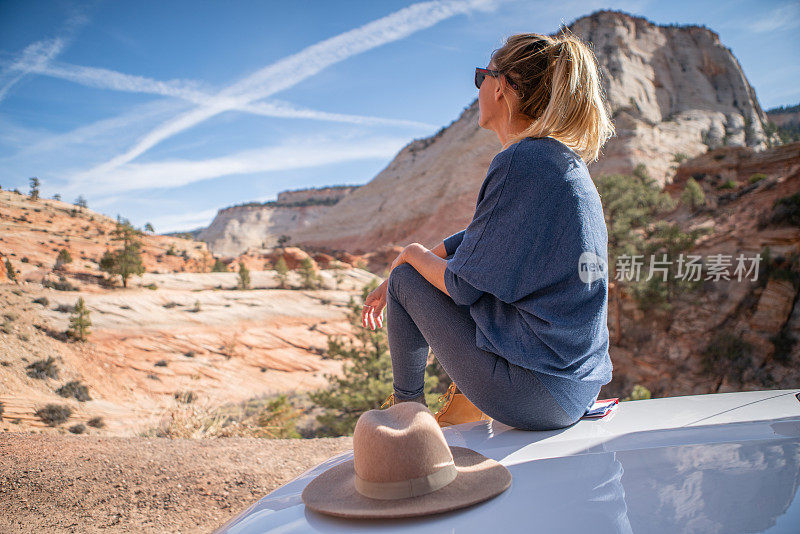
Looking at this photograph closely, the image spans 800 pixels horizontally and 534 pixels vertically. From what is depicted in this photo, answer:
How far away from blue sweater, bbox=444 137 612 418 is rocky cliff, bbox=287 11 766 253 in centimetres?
2734

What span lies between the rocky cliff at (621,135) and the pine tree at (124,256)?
2089 cm

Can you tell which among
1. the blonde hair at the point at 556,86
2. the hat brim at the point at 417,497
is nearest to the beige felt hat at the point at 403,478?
the hat brim at the point at 417,497

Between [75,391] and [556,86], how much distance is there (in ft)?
22.0

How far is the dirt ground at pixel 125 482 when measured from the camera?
85.1 inches

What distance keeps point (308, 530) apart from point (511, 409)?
651mm

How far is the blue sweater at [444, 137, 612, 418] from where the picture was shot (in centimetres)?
115

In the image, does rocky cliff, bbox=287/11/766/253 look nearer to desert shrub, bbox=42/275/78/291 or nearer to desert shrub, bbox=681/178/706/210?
desert shrub, bbox=681/178/706/210

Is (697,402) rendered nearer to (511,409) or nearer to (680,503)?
(511,409)

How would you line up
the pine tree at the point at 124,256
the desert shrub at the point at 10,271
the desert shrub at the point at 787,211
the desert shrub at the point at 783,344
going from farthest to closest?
the desert shrub at the point at 787,211, the desert shrub at the point at 783,344, the pine tree at the point at 124,256, the desert shrub at the point at 10,271

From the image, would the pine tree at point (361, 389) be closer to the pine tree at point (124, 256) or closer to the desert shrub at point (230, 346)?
the pine tree at point (124, 256)

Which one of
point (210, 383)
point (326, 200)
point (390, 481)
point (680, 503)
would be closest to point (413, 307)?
point (390, 481)

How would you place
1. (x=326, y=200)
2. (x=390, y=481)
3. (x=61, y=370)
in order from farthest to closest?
(x=326, y=200)
(x=61, y=370)
(x=390, y=481)

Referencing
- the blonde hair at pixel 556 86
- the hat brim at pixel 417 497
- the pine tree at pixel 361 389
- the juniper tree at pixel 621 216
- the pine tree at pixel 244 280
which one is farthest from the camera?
the pine tree at pixel 244 280

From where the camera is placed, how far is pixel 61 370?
18.2 ft
